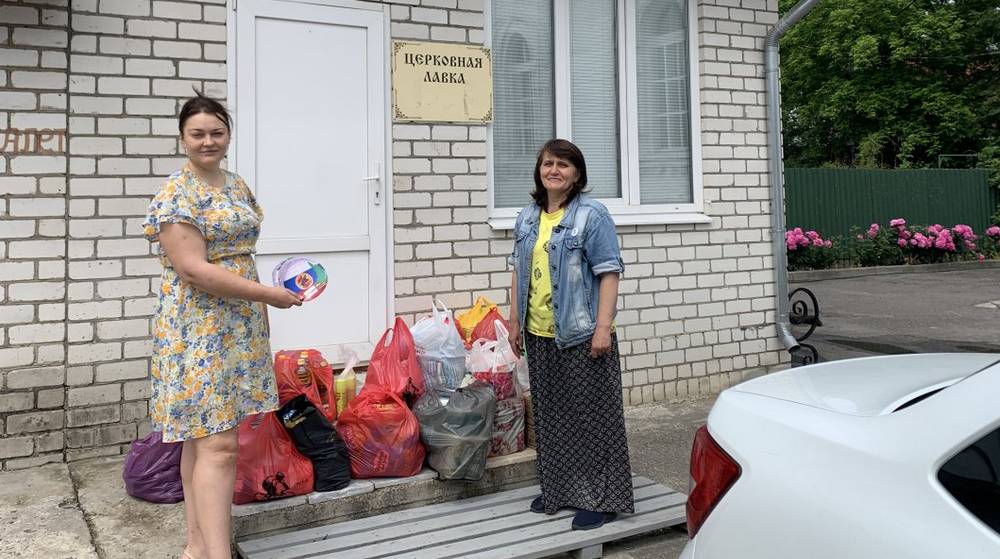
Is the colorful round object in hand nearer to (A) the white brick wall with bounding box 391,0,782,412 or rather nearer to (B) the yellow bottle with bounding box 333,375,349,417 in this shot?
(B) the yellow bottle with bounding box 333,375,349,417

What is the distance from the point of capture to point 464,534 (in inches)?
139

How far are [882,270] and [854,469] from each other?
16.3 m

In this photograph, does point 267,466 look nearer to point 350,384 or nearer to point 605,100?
point 350,384

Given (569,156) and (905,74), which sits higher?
(905,74)

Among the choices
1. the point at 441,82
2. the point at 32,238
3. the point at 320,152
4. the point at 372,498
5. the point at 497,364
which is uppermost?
the point at 441,82

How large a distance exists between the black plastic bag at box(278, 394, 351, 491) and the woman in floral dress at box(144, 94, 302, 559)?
647 mm

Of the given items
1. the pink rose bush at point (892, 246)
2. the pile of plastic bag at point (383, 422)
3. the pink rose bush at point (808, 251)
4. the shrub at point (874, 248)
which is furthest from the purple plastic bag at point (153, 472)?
the shrub at point (874, 248)

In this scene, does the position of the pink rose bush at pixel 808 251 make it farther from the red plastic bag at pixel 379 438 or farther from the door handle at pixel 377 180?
the red plastic bag at pixel 379 438

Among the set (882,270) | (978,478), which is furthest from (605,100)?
(882,270)

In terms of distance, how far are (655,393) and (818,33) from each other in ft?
89.7

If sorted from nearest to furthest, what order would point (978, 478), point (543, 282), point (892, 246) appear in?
point (978, 478), point (543, 282), point (892, 246)

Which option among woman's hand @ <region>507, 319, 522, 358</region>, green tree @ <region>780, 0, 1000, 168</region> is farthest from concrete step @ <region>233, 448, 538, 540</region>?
green tree @ <region>780, 0, 1000, 168</region>

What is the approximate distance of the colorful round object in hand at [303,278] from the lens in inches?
121

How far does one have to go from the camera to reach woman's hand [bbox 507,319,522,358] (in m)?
4.00
